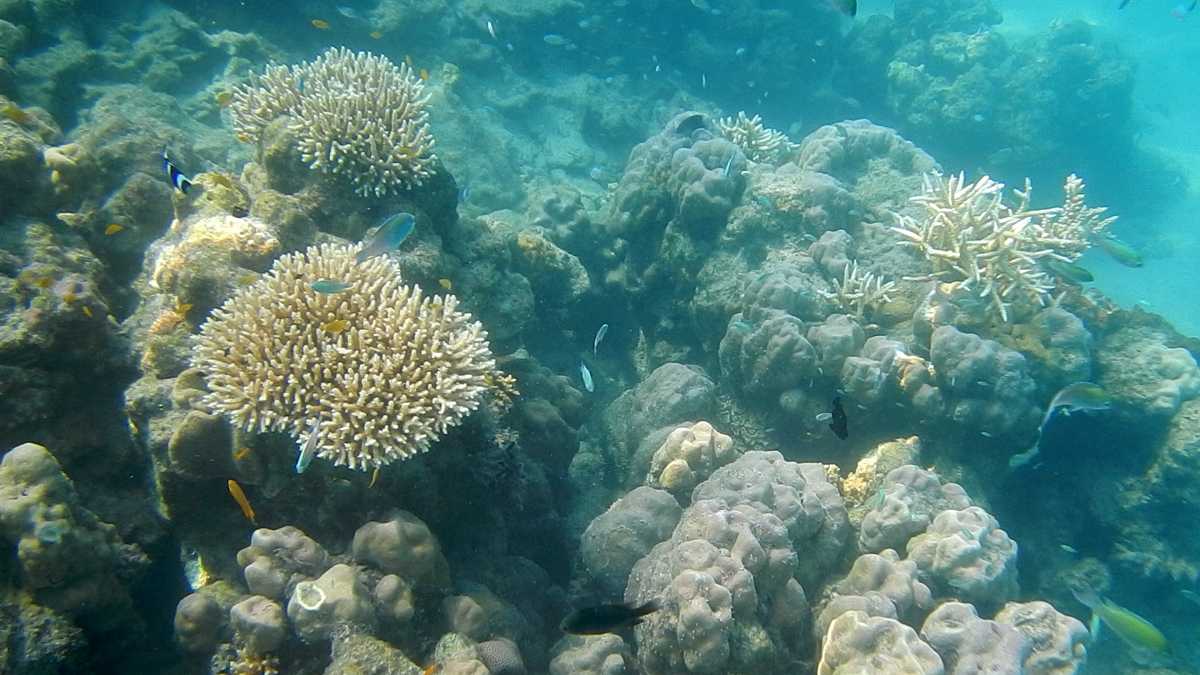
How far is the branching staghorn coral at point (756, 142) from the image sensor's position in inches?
391

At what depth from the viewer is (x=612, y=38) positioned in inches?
644

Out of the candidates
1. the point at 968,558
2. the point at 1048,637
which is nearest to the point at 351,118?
the point at 968,558

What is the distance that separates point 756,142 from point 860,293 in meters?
4.47

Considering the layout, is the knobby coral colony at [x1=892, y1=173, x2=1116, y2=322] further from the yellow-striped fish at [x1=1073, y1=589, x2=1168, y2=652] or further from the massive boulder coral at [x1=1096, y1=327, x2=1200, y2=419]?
the yellow-striped fish at [x1=1073, y1=589, x2=1168, y2=652]

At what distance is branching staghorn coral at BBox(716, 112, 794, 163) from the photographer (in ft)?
32.6

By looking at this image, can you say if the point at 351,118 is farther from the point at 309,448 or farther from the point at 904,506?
the point at 904,506

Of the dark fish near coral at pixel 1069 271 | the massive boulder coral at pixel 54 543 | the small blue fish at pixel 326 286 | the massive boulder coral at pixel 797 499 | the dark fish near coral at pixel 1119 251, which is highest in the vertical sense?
the dark fish near coral at pixel 1119 251

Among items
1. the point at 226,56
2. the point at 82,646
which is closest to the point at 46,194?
the point at 82,646

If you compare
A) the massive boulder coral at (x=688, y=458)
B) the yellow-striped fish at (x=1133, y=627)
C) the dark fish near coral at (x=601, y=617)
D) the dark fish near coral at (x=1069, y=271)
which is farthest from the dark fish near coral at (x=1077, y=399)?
the dark fish near coral at (x=601, y=617)

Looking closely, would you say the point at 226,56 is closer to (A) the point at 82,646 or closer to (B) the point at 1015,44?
(A) the point at 82,646

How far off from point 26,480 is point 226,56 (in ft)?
34.8

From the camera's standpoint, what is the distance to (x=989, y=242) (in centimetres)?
629

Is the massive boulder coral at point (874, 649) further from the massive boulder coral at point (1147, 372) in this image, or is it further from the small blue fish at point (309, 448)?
the massive boulder coral at point (1147, 372)

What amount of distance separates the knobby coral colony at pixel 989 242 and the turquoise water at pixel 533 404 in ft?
0.17
